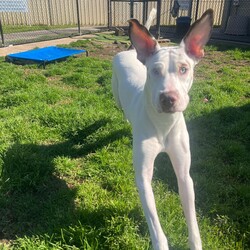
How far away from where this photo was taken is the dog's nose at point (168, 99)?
7.09 feet

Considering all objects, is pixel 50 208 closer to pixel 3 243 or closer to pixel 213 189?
pixel 3 243

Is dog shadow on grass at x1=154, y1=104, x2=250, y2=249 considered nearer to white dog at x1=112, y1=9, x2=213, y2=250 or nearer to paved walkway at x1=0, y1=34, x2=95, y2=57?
white dog at x1=112, y1=9, x2=213, y2=250

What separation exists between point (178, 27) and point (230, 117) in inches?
404

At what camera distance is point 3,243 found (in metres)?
2.67

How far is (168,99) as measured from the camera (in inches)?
85.1

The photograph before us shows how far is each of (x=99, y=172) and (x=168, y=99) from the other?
67.6 inches

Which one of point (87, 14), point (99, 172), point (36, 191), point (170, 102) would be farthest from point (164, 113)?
point (87, 14)

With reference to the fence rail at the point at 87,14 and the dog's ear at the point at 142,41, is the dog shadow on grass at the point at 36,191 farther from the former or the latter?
the fence rail at the point at 87,14

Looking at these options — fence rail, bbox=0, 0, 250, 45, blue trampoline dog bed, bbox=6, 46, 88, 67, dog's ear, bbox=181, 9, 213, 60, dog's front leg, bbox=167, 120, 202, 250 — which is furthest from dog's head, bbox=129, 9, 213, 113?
fence rail, bbox=0, 0, 250, 45

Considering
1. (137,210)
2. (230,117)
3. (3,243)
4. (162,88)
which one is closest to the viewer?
(162,88)

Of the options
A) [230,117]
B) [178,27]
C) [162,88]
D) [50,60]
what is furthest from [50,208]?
[178,27]

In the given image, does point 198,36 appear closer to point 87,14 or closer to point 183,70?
point 183,70

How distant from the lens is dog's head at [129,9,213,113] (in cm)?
221

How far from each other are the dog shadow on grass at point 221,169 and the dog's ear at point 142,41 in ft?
4.89
